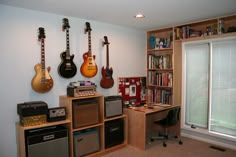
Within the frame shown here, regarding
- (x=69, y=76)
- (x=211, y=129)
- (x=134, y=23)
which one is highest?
(x=134, y=23)

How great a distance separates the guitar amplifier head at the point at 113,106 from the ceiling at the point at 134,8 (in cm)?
136

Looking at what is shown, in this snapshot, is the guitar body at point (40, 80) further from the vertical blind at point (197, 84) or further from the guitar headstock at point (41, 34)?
the vertical blind at point (197, 84)

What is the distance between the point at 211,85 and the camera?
3.54 m

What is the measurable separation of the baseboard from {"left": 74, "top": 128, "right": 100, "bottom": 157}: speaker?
6.18ft

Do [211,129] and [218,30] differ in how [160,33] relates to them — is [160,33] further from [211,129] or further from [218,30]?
[211,129]

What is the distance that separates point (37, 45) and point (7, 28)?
429mm

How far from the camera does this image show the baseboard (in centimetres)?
334

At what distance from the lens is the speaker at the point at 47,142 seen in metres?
2.46

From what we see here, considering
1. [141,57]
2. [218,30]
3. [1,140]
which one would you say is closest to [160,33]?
[141,57]

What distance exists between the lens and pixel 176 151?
327 centimetres

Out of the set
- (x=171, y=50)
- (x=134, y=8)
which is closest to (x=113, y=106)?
(x=134, y=8)

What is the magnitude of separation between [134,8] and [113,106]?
161 cm

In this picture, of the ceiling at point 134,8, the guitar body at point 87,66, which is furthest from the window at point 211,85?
the guitar body at point 87,66

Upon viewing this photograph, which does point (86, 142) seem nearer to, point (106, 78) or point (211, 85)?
point (106, 78)
